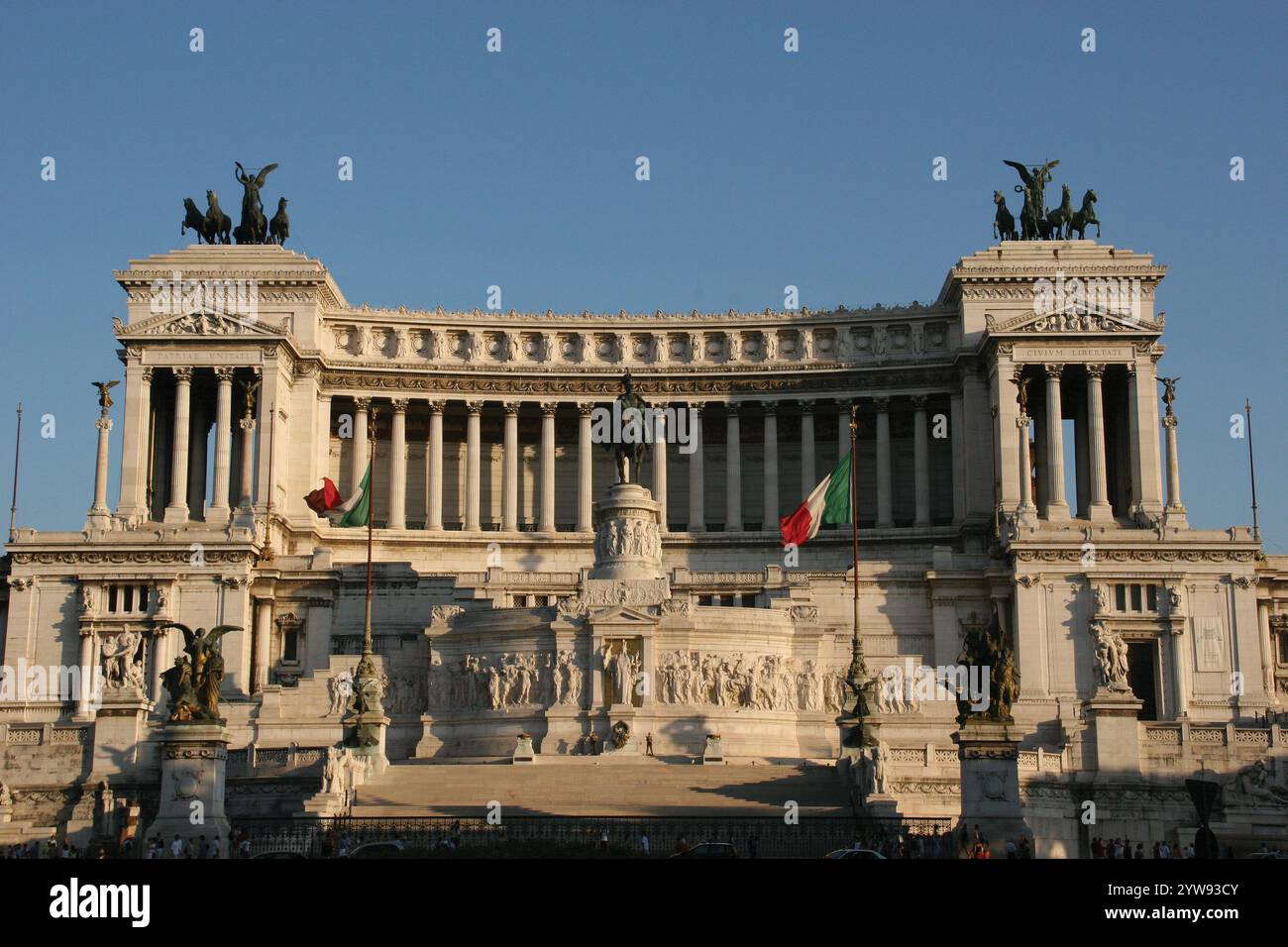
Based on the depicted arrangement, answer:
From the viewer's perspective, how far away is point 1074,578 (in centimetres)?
7956

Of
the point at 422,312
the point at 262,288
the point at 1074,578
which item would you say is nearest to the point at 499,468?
the point at 422,312

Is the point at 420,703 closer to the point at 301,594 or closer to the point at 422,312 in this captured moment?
the point at 301,594

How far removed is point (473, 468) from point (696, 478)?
1207cm

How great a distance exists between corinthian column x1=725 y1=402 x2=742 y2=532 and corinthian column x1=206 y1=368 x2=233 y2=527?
26.5 metres

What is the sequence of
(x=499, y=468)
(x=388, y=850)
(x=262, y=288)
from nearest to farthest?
(x=388, y=850)
(x=262, y=288)
(x=499, y=468)

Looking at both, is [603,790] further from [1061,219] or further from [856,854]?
[1061,219]

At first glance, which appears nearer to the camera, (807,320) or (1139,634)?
(1139,634)

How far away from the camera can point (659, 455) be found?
3930 inches

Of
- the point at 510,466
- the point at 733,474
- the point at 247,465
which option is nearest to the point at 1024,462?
the point at 733,474

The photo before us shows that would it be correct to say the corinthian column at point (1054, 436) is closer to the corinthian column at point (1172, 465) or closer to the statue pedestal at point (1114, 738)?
the corinthian column at point (1172, 465)

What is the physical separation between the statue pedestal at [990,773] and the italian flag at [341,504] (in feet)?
135

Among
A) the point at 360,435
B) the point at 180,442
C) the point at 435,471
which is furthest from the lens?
the point at 435,471

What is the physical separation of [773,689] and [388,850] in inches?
1178

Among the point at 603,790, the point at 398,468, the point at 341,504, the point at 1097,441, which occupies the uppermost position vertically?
the point at 1097,441
